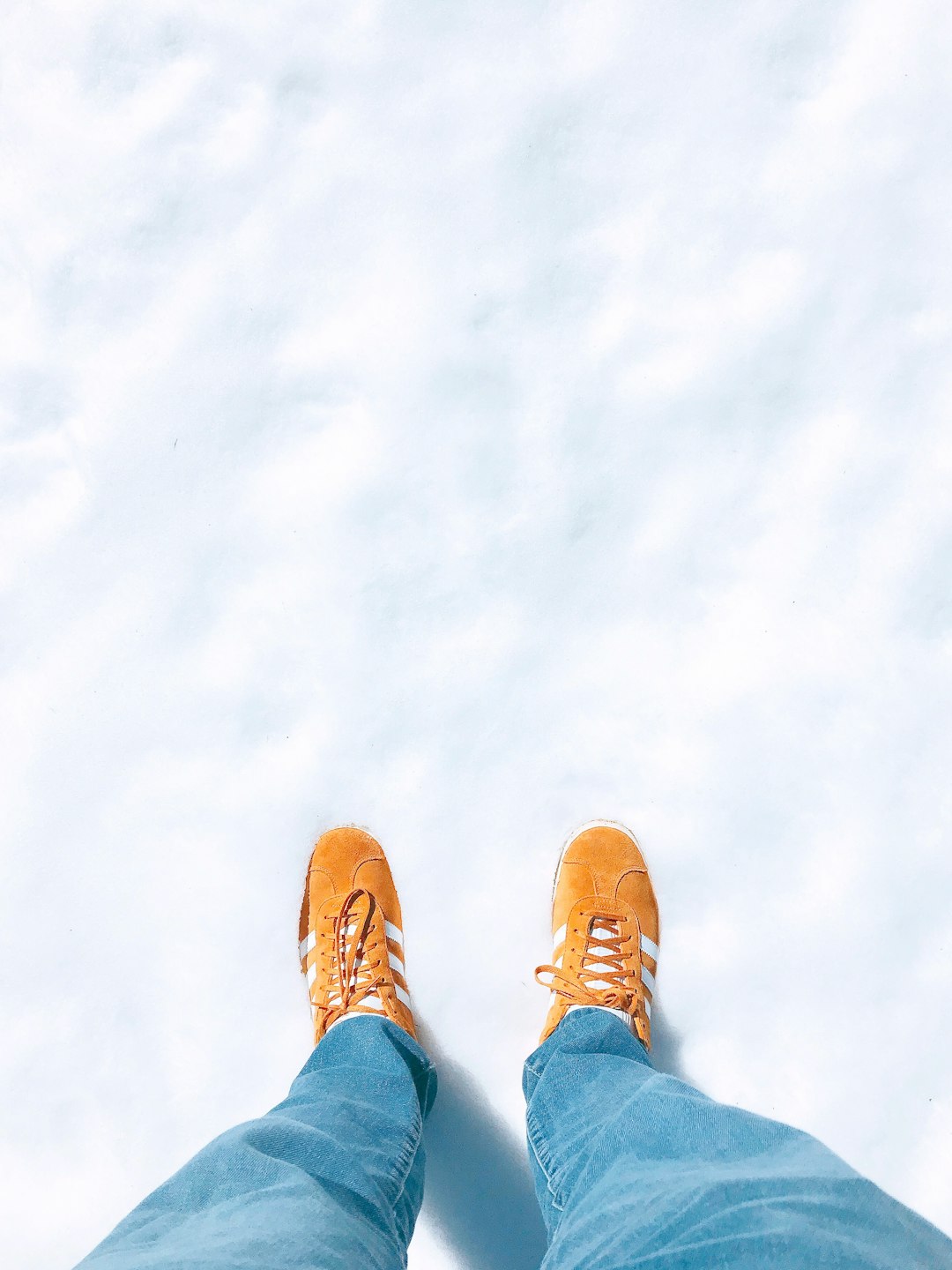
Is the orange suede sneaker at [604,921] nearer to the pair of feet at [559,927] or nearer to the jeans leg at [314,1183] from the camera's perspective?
the pair of feet at [559,927]

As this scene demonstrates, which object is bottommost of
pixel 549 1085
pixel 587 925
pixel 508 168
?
pixel 549 1085

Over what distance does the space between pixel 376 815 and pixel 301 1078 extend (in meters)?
0.31

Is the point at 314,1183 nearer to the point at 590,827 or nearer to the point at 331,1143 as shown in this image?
the point at 331,1143

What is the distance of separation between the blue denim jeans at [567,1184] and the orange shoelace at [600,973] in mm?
45

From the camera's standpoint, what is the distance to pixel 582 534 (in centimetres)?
106

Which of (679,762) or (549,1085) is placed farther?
(679,762)

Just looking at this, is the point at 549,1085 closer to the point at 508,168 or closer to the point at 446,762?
the point at 446,762

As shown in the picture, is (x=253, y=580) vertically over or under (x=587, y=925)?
over

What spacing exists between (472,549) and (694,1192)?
2.34 feet

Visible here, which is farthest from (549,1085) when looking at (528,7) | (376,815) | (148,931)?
(528,7)

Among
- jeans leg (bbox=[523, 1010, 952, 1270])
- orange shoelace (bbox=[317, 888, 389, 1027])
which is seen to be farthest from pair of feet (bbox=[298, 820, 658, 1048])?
jeans leg (bbox=[523, 1010, 952, 1270])

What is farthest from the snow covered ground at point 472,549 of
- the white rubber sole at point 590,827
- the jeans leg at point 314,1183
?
the jeans leg at point 314,1183

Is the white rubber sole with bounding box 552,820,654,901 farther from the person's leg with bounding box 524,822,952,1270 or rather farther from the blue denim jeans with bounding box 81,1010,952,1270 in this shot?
the blue denim jeans with bounding box 81,1010,952,1270

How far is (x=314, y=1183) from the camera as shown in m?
0.73
